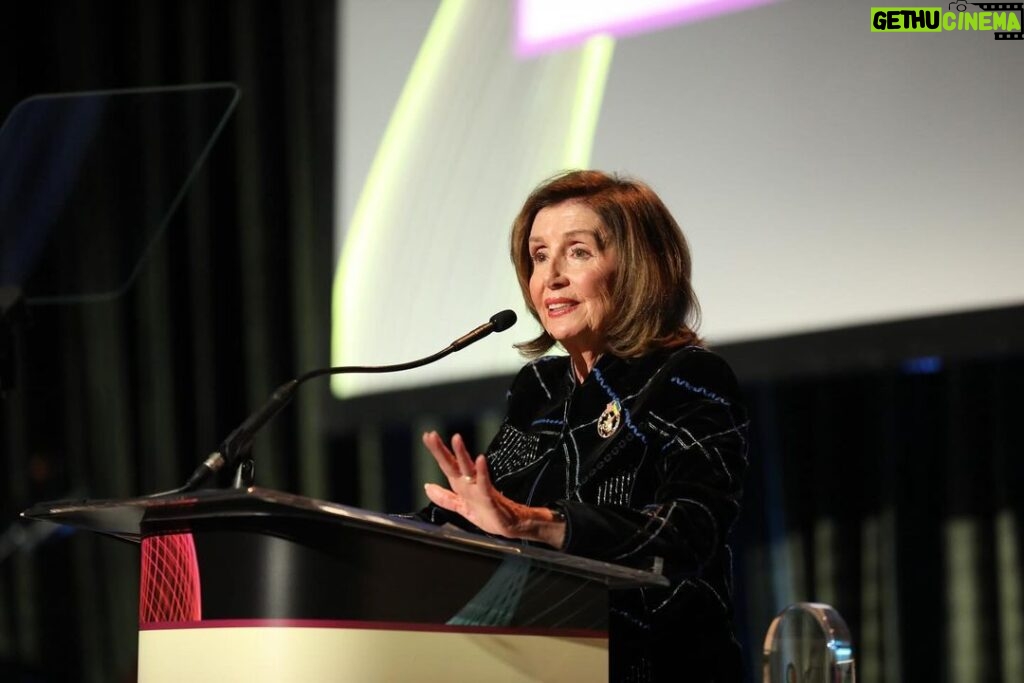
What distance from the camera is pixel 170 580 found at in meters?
1.38

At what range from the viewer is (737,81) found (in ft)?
9.76

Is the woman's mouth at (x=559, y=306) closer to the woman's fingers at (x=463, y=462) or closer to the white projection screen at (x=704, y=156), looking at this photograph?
the woman's fingers at (x=463, y=462)

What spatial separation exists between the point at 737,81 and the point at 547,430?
1325mm

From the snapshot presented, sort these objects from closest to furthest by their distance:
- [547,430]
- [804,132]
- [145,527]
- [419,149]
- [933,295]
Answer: [145,527], [547,430], [933,295], [804,132], [419,149]

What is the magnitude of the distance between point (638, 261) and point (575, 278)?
3.9 inches

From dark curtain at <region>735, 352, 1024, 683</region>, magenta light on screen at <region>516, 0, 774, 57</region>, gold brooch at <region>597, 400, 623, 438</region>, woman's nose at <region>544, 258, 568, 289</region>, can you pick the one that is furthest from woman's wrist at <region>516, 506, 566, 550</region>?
magenta light on screen at <region>516, 0, 774, 57</region>

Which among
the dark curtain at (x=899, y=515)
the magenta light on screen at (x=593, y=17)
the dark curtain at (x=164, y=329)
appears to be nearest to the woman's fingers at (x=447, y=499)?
the dark curtain at (x=899, y=515)

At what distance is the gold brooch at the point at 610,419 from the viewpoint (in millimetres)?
1812

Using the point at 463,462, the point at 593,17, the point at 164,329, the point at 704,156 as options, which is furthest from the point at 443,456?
the point at 164,329

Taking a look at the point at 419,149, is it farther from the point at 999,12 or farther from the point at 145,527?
the point at 145,527

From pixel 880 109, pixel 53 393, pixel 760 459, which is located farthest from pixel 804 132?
pixel 53 393

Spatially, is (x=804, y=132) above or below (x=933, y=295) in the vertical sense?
above

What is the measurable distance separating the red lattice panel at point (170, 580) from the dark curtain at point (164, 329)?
2545mm

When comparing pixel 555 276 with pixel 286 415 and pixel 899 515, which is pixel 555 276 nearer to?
pixel 899 515
